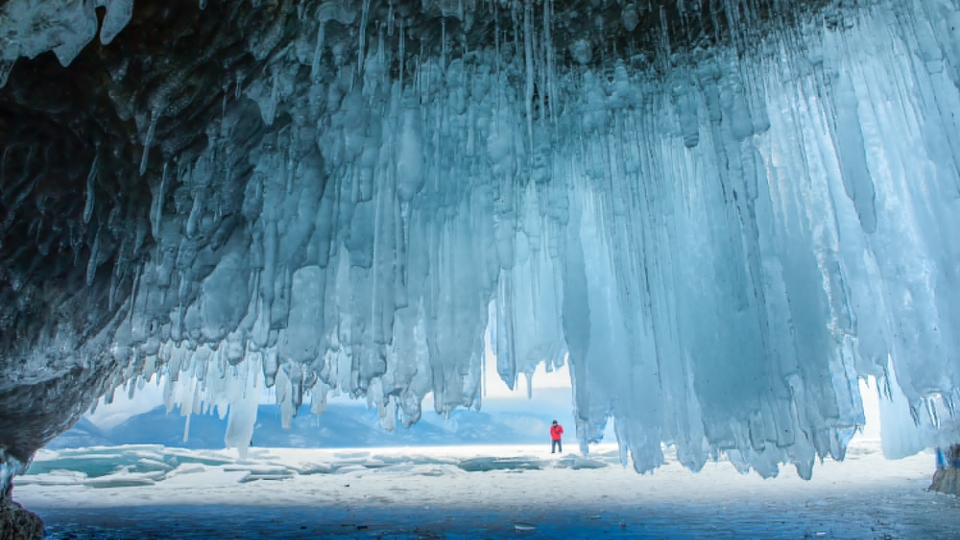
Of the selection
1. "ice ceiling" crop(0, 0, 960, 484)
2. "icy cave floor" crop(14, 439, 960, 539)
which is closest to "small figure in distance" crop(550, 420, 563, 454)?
"icy cave floor" crop(14, 439, 960, 539)

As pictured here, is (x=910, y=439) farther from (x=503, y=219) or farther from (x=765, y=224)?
(x=503, y=219)

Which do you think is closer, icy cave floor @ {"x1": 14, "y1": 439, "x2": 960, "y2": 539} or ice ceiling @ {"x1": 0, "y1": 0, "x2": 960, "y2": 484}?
ice ceiling @ {"x1": 0, "y1": 0, "x2": 960, "y2": 484}

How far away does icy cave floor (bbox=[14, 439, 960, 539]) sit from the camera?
659 centimetres

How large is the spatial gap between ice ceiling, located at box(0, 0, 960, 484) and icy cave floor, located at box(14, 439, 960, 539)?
4.23 ft

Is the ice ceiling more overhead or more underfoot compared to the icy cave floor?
more overhead

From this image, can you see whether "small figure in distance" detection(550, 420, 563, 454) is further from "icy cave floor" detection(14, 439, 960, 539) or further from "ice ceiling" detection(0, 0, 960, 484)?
"ice ceiling" detection(0, 0, 960, 484)

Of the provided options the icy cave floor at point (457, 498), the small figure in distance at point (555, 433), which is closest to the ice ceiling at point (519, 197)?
the icy cave floor at point (457, 498)

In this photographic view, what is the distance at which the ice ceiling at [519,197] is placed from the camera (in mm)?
4609

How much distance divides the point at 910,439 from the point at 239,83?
50.3 ft

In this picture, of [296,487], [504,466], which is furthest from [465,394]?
[504,466]

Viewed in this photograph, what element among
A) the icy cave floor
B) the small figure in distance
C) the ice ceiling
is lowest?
the icy cave floor

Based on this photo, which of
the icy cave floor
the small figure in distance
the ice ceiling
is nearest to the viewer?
the ice ceiling

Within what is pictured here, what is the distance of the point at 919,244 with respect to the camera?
211 inches

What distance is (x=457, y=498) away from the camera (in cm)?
1034
